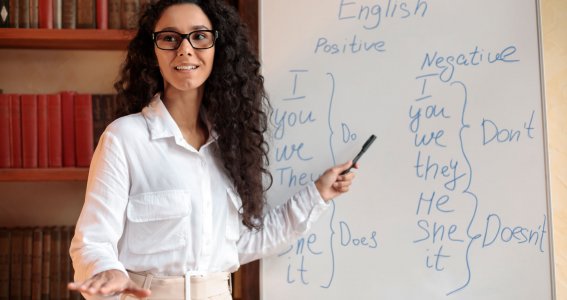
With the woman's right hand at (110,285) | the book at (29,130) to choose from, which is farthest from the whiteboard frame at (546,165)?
the book at (29,130)

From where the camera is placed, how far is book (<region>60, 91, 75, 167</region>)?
1.52 meters

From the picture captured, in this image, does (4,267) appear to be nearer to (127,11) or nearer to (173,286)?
(173,286)

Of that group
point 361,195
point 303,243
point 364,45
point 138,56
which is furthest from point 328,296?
point 138,56

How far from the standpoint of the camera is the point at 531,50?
1414mm

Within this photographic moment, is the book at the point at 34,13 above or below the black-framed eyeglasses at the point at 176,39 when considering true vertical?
above

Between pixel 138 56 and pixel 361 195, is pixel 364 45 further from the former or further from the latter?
pixel 138 56

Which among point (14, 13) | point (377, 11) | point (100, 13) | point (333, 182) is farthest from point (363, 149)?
point (14, 13)

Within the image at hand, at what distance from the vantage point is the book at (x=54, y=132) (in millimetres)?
1503

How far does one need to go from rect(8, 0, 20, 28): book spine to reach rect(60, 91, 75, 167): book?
23 cm

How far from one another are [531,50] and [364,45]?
44 cm

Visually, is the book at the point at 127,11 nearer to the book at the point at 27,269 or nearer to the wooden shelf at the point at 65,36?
the wooden shelf at the point at 65,36

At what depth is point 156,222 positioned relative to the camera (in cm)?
116

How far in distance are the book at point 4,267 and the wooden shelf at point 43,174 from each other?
0.64 feet

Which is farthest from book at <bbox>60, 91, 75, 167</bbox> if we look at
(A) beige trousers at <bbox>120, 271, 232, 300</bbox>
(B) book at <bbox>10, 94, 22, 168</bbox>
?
(A) beige trousers at <bbox>120, 271, 232, 300</bbox>
